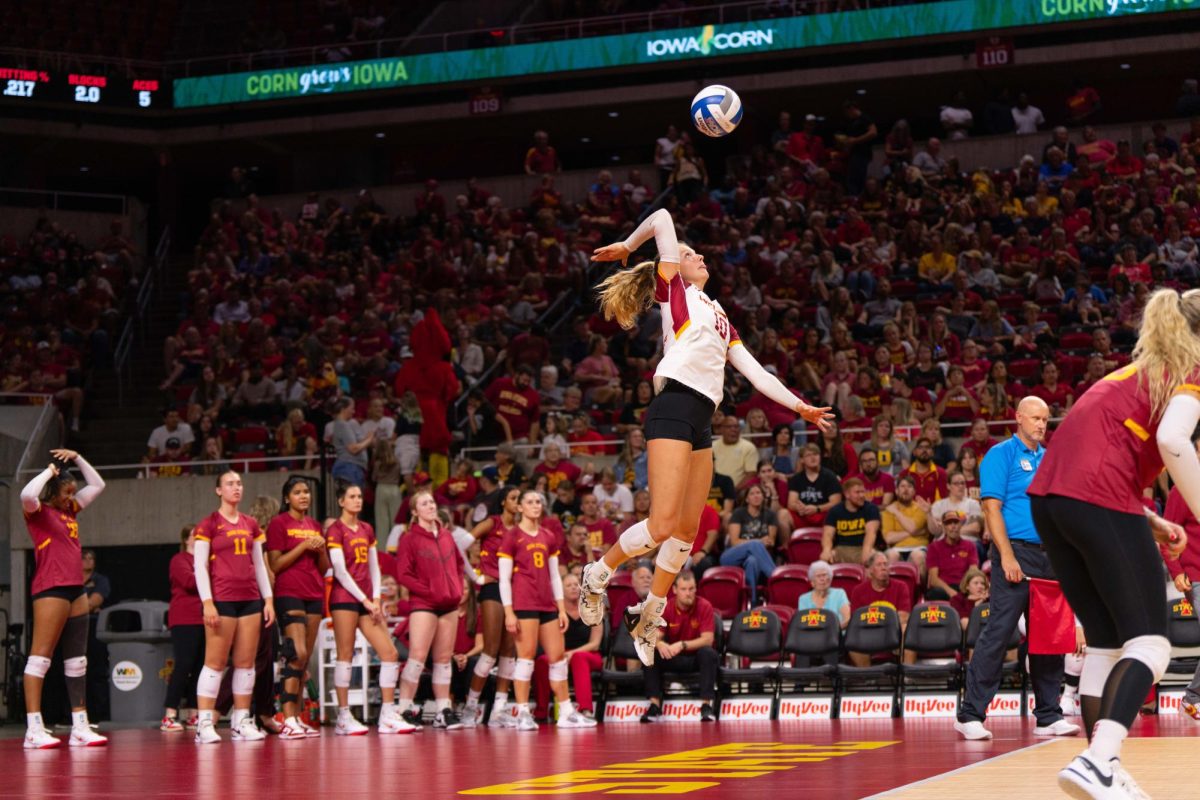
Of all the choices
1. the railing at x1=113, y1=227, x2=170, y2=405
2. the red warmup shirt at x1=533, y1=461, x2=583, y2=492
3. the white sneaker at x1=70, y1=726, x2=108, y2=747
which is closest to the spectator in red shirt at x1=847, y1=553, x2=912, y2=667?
the red warmup shirt at x1=533, y1=461, x2=583, y2=492

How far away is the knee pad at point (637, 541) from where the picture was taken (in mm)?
8867

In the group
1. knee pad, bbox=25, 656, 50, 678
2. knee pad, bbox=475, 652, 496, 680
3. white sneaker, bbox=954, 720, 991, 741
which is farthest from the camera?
knee pad, bbox=475, 652, 496, 680

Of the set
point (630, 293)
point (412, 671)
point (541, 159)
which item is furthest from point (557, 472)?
point (541, 159)

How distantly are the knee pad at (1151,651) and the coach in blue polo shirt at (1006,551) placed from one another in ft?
14.4

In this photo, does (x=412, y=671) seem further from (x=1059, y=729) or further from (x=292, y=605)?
(x=1059, y=729)

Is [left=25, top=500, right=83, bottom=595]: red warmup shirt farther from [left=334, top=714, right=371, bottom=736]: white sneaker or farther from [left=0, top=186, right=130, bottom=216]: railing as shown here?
[left=0, top=186, right=130, bottom=216]: railing

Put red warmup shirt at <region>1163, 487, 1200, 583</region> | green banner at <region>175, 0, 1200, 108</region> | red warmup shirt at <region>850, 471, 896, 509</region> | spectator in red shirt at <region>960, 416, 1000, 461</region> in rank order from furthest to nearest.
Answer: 1. green banner at <region>175, 0, 1200, 108</region>
2. red warmup shirt at <region>850, 471, 896, 509</region>
3. spectator in red shirt at <region>960, 416, 1000, 461</region>
4. red warmup shirt at <region>1163, 487, 1200, 583</region>

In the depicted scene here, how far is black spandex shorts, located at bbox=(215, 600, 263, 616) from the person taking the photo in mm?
13859

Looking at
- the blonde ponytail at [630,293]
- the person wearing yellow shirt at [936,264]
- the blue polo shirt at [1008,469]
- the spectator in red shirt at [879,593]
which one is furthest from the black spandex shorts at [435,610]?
the person wearing yellow shirt at [936,264]

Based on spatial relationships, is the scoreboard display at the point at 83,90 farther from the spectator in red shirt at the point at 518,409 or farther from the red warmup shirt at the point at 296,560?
the red warmup shirt at the point at 296,560

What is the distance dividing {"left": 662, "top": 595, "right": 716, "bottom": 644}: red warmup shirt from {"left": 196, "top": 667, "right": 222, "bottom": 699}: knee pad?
417cm

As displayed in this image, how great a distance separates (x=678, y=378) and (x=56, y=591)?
7.06m

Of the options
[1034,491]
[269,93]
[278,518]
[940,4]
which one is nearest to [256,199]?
[269,93]

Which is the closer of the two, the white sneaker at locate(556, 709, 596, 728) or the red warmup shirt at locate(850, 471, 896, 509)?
the white sneaker at locate(556, 709, 596, 728)
